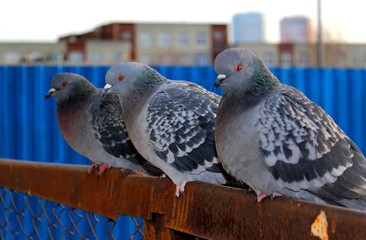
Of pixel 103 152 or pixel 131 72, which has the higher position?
pixel 131 72

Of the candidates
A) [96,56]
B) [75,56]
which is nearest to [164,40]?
[96,56]

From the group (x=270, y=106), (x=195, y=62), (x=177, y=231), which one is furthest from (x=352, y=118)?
(x=195, y=62)

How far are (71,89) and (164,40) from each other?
56.4m

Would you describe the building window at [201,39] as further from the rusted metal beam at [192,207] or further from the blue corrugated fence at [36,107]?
the rusted metal beam at [192,207]

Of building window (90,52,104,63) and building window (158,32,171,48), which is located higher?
building window (158,32,171,48)

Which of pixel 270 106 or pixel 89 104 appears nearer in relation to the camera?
pixel 270 106

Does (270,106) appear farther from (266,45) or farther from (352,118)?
(266,45)

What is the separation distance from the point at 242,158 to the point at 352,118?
6.17 meters

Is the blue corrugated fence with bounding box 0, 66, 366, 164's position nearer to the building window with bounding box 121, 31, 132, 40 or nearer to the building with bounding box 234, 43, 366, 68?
the building with bounding box 234, 43, 366, 68

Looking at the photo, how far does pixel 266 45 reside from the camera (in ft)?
165

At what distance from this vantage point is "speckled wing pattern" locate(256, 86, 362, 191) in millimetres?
2391

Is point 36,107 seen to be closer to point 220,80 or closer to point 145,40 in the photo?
point 220,80

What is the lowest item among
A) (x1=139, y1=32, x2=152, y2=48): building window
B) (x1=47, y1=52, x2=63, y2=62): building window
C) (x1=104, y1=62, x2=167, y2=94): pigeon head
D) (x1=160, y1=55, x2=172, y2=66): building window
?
(x1=160, y1=55, x2=172, y2=66): building window

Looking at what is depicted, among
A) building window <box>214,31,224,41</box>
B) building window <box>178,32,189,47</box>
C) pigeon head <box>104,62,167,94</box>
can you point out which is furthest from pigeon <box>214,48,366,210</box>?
building window <box>178,32,189,47</box>
